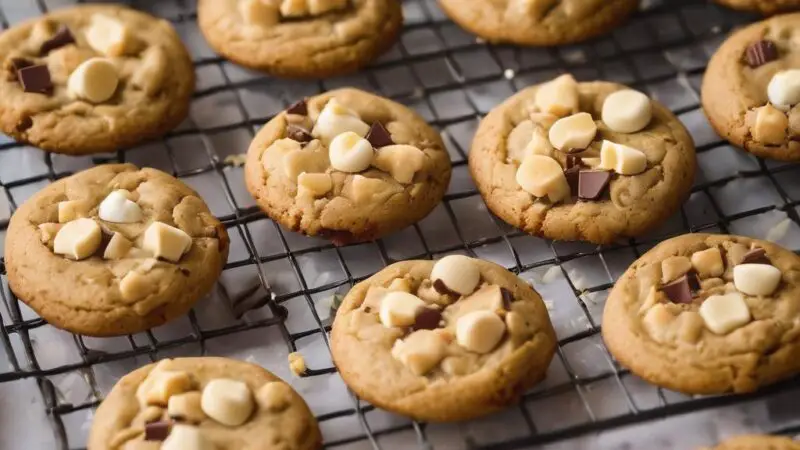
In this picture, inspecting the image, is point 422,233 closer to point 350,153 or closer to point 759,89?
point 350,153

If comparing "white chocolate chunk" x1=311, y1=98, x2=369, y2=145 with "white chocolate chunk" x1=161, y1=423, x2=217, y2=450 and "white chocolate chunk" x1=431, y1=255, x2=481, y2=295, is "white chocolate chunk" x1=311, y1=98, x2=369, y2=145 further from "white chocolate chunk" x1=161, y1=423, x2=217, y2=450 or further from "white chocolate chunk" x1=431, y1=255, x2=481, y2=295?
"white chocolate chunk" x1=161, y1=423, x2=217, y2=450

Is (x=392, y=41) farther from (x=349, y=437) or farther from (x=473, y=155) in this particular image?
(x=349, y=437)

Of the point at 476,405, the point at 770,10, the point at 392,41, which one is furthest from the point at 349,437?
the point at 770,10

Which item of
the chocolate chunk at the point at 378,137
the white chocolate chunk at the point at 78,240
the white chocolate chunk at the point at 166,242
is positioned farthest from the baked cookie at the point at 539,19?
the white chocolate chunk at the point at 78,240

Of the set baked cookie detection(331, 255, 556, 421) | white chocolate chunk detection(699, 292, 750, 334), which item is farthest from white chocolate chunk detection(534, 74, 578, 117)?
white chocolate chunk detection(699, 292, 750, 334)

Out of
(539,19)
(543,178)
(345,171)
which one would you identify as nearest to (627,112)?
(543,178)

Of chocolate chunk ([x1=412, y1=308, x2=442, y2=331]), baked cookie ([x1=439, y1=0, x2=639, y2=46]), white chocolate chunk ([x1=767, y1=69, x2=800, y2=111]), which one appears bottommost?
chocolate chunk ([x1=412, y1=308, x2=442, y2=331])
